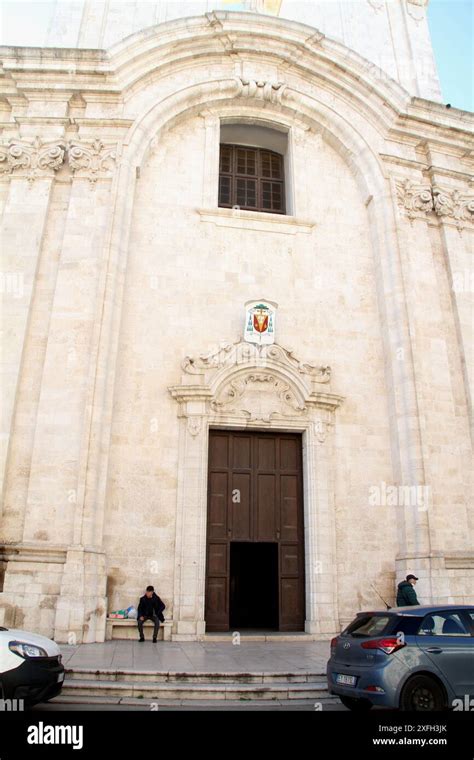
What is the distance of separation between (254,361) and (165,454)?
311 centimetres

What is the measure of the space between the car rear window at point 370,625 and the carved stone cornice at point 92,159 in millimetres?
12034

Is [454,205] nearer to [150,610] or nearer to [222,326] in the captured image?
[222,326]

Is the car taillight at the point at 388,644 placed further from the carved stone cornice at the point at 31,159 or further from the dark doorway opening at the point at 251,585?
the carved stone cornice at the point at 31,159

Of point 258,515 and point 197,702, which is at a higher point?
point 258,515

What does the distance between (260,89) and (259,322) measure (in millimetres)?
7334

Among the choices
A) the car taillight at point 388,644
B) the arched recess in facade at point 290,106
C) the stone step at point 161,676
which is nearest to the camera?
the car taillight at point 388,644

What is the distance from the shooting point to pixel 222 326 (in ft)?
48.1

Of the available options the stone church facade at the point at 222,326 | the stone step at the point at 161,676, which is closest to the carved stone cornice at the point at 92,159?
the stone church facade at the point at 222,326

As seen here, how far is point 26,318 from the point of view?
43.6 feet

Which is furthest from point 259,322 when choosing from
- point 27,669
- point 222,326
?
point 27,669

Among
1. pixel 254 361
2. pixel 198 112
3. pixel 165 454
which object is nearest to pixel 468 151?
pixel 198 112

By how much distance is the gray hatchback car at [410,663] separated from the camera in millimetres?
6684

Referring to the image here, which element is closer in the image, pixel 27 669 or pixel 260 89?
pixel 27 669

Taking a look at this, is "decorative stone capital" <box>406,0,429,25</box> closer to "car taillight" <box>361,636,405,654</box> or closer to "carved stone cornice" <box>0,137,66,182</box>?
"carved stone cornice" <box>0,137,66,182</box>
